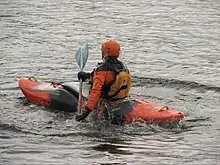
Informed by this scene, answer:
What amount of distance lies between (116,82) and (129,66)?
5391 mm

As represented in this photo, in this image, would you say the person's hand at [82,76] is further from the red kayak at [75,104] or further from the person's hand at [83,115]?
Answer: the person's hand at [83,115]

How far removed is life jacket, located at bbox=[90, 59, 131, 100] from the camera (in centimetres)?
1128

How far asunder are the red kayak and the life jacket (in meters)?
0.19

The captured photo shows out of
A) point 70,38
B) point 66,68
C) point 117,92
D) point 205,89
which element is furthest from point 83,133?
point 70,38

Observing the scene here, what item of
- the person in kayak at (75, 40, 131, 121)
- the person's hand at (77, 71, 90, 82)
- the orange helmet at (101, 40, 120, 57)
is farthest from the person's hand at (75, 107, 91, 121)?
the orange helmet at (101, 40, 120, 57)

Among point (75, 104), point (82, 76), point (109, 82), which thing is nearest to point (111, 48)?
point (109, 82)

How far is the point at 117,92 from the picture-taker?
11.5 metres

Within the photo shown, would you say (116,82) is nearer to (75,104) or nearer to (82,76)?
(82,76)

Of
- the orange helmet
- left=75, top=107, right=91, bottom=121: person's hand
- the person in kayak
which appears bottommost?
left=75, top=107, right=91, bottom=121: person's hand

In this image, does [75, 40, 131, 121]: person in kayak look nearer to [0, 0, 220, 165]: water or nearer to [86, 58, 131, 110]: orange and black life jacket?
[86, 58, 131, 110]: orange and black life jacket

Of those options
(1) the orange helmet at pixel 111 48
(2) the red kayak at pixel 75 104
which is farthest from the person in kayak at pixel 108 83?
(2) the red kayak at pixel 75 104

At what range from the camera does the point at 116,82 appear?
11289mm

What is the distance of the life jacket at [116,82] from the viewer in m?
11.3

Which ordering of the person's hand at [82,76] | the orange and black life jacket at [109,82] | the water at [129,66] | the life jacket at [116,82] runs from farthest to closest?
the person's hand at [82,76]
the life jacket at [116,82]
the orange and black life jacket at [109,82]
the water at [129,66]
